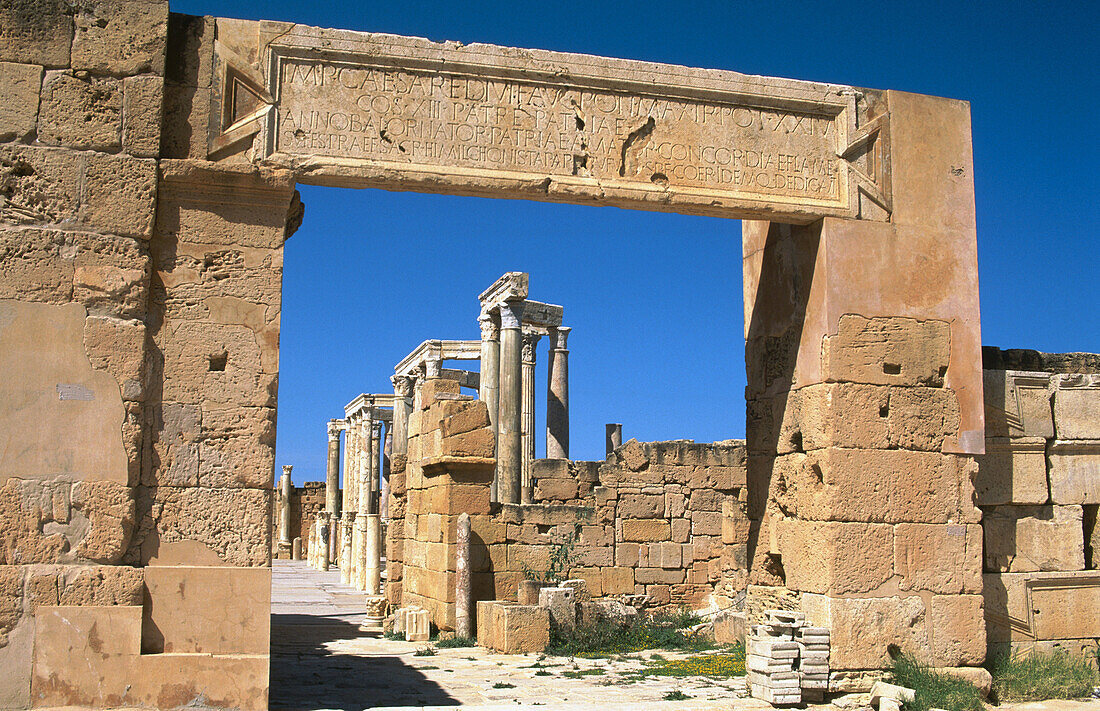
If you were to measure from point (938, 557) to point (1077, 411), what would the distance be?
2.22 m

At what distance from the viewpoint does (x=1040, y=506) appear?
342 inches

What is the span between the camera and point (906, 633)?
7.63 m

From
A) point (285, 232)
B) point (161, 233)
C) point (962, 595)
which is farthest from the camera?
point (962, 595)

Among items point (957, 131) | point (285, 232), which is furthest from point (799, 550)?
point (285, 232)

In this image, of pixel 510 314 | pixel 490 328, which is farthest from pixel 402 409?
pixel 510 314

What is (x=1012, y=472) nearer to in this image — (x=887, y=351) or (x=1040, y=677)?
(x=1040, y=677)

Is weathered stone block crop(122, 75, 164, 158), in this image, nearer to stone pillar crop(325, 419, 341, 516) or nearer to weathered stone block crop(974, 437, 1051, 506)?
weathered stone block crop(974, 437, 1051, 506)

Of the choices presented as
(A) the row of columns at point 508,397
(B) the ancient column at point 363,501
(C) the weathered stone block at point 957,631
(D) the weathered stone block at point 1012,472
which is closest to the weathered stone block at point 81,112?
(C) the weathered stone block at point 957,631

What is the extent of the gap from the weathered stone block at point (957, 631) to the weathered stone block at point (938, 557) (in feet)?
0.30

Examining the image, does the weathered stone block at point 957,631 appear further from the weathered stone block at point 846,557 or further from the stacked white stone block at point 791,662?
the stacked white stone block at point 791,662

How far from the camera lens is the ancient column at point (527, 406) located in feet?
69.2

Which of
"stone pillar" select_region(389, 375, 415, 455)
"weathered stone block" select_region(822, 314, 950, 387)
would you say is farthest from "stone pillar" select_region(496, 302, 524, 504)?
"weathered stone block" select_region(822, 314, 950, 387)

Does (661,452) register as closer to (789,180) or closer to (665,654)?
(665,654)

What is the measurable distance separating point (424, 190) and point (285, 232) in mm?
1021
